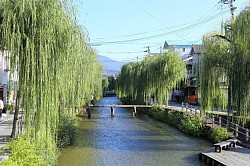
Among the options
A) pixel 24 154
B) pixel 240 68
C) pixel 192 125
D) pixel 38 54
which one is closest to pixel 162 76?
pixel 192 125

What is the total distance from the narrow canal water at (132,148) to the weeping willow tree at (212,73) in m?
2.48

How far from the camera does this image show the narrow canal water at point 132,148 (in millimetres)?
14486

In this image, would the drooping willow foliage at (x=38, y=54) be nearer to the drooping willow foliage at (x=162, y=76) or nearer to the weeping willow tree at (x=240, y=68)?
the weeping willow tree at (x=240, y=68)

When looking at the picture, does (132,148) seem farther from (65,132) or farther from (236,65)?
(236,65)

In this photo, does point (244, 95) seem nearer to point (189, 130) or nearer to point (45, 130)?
point (189, 130)

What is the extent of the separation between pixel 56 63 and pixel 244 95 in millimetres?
9682

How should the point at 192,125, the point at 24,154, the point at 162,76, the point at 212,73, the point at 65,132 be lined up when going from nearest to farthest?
the point at 24,154 → the point at 65,132 → the point at 212,73 → the point at 192,125 → the point at 162,76

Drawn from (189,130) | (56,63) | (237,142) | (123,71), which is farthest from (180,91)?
(56,63)

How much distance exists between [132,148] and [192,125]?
5944 mm

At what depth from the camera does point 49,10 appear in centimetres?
909

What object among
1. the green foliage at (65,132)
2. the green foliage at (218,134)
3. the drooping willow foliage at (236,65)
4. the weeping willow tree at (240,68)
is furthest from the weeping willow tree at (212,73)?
the green foliage at (65,132)

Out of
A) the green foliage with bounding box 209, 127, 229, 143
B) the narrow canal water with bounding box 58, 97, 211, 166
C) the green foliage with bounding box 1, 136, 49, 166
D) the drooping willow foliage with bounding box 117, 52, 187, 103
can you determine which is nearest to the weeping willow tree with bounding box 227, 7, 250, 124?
the green foliage with bounding box 209, 127, 229, 143

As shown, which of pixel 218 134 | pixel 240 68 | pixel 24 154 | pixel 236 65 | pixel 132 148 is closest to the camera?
pixel 24 154

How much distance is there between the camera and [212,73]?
65.0ft
